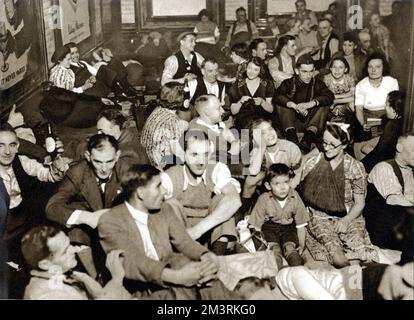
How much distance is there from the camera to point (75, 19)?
4.01 m

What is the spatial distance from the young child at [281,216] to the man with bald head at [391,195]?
49 cm

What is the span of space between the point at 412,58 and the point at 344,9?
0.59 m

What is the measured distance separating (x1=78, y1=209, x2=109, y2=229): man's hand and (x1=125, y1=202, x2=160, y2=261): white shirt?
228mm

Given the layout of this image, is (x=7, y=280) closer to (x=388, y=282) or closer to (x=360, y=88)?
(x=388, y=282)

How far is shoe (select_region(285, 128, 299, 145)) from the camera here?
13.3ft

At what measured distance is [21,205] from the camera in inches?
156

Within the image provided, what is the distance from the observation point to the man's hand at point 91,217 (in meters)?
3.81

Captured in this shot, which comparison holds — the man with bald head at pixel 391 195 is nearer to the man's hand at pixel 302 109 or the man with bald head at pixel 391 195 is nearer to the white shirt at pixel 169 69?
the man's hand at pixel 302 109

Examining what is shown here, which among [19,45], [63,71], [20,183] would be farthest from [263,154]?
[19,45]

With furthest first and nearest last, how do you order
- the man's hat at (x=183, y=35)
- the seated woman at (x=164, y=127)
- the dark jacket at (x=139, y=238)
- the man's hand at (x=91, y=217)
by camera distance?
the man's hat at (x=183, y=35)
the seated woman at (x=164, y=127)
the man's hand at (x=91, y=217)
the dark jacket at (x=139, y=238)

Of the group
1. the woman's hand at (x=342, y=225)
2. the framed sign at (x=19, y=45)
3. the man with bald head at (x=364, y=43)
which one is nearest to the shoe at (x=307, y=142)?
the woman's hand at (x=342, y=225)

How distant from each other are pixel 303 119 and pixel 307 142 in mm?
167

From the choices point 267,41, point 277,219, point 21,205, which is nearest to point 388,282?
point 277,219

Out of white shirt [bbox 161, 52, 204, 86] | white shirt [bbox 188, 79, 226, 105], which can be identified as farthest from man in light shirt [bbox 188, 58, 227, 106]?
white shirt [bbox 161, 52, 204, 86]
